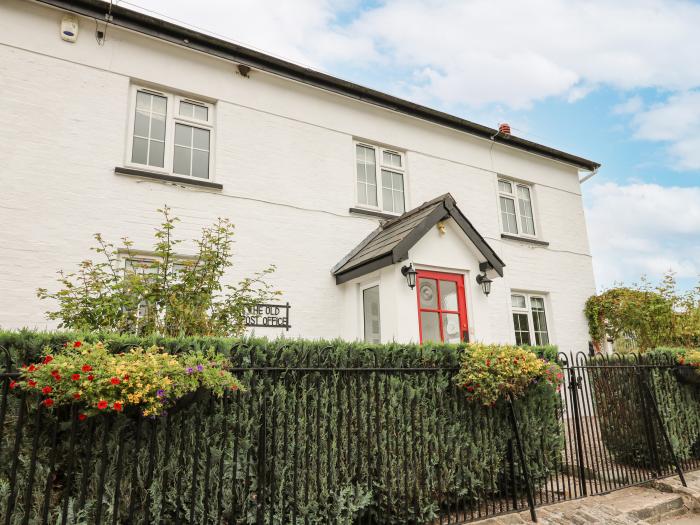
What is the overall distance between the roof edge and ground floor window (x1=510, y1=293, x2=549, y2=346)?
431cm

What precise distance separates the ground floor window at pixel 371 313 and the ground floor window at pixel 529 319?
457cm

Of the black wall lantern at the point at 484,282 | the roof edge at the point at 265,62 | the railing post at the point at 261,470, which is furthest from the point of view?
the black wall lantern at the point at 484,282

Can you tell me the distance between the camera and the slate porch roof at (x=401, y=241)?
7.62 metres

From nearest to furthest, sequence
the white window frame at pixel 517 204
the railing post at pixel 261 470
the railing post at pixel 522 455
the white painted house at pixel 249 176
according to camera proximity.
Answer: the railing post at pixel 261 470 < the railing post at pixel 522 455 < the white painted house at pixel 249 176 < the white window frame at pixel 517 204

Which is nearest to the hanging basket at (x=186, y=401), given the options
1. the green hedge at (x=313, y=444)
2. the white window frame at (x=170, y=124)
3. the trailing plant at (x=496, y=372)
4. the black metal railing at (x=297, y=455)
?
the black metal railing at (x=297, y=455)

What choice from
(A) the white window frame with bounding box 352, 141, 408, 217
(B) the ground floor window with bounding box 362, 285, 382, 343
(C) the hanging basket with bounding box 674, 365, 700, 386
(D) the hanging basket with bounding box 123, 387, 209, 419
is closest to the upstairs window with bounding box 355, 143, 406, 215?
(A) the white window frame with bounding box 352, 141, 408, 217

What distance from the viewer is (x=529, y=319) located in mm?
11438

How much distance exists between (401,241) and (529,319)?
572cm

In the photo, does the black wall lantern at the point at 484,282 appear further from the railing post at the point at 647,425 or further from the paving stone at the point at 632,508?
the paving stone at the point at 632,508

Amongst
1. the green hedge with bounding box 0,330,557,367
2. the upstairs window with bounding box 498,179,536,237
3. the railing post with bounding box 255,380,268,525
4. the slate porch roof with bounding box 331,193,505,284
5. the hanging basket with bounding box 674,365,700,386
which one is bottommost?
the railing post with bounding box 255,380,268,525

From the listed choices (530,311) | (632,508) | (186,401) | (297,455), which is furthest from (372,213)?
(186,401)

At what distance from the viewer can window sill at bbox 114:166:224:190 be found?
7375 millimetres

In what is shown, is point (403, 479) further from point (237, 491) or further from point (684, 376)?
point (684, 376)

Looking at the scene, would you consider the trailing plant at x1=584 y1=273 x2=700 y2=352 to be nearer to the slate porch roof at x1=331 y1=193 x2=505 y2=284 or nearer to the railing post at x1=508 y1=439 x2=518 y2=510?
the slate porch roof at x1=331 y1=193 x2=505 y2=284
